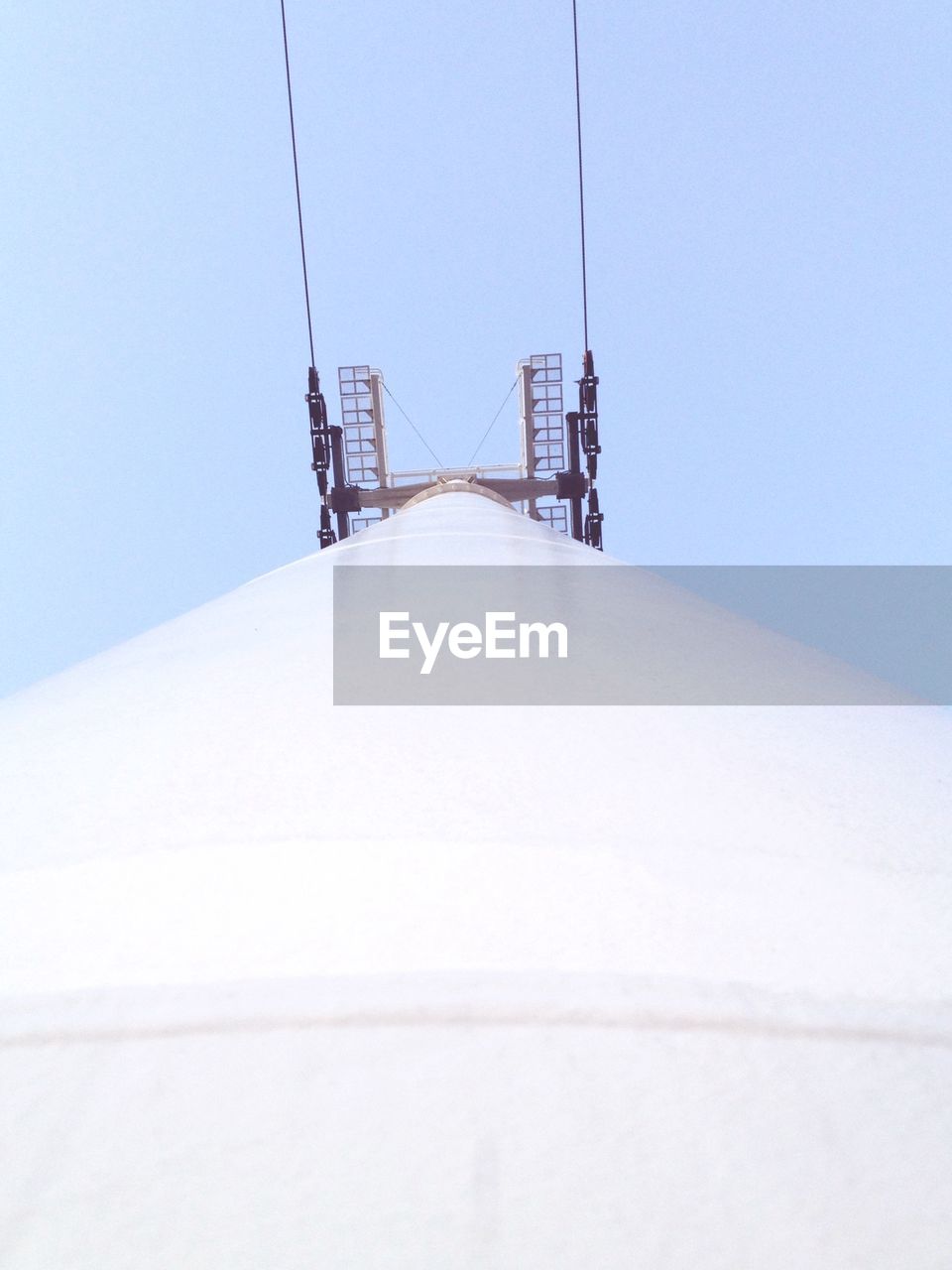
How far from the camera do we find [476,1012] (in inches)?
29.2

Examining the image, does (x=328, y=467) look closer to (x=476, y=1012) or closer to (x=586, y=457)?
(x=586, y=457)

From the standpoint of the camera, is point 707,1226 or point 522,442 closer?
point 707,1226

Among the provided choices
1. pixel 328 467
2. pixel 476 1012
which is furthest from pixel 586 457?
pixel 476 1012

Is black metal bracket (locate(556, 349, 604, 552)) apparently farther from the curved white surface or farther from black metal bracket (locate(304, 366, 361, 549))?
the curved white surface

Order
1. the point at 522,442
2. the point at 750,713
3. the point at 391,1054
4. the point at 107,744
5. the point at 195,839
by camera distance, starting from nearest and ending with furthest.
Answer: the point at 391,1054, the point at 195,839, the point at 107,744, the point at 750,713, the point at 522,442

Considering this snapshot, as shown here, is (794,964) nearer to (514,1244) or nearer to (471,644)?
(514,1244)

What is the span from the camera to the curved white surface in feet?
2.01

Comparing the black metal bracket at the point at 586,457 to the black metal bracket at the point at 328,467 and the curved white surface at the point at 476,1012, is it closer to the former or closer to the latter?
the black metal bracket at the point at 328,467

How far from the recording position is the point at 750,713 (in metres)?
1.53

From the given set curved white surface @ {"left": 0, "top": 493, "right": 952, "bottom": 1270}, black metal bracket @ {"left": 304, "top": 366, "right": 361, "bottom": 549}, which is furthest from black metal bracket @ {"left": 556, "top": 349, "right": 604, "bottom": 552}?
curved white surface @ {"left": 0, "top": 493, "right": 952, "bottom": 1270}

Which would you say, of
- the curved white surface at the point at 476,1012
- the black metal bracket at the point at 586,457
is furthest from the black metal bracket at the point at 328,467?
the curved white surface at the point at 476,1012

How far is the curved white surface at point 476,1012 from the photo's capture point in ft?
2.01

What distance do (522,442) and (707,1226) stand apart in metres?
12.9

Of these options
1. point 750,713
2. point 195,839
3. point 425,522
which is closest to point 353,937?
point 195,839
